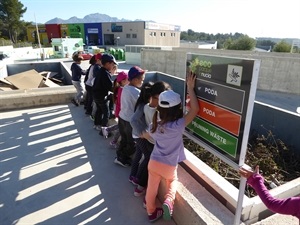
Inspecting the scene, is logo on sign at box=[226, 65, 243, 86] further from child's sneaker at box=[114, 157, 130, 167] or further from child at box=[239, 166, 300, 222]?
child's sneaker at box=[114, 157, 130, 167]

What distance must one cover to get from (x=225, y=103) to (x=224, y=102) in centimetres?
1

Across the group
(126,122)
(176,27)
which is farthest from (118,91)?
(176,27)

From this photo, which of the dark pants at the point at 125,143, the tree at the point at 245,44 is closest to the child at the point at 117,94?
the dark pants at the point at 125,143

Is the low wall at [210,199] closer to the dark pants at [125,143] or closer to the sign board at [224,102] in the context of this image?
the sign board at [224,102]

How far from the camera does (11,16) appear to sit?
50719 millimetres

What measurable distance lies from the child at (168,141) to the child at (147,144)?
19 cm

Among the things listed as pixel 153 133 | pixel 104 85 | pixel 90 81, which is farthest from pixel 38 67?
pixel 153 133

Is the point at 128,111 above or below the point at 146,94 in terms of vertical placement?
below

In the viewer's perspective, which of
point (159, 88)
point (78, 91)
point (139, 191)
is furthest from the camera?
point (78, 91)

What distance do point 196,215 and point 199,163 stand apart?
770 millimetres

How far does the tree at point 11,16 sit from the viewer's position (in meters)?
49.4

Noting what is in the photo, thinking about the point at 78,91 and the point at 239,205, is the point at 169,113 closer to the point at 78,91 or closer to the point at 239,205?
the point at 239,205

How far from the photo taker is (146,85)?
2619 millimetres

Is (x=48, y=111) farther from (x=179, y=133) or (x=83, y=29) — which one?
(x=83, y=29)
